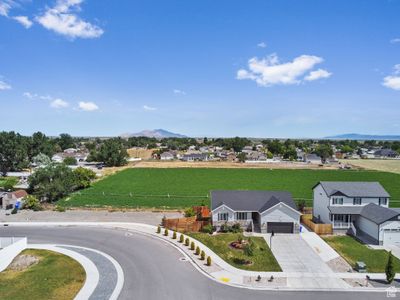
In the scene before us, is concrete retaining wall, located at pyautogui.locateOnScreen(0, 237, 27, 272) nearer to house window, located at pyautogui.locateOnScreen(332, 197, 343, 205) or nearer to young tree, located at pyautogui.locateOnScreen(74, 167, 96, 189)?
young tree, located at pyautogui.locateOnScreen(74, 167, 96, 189)

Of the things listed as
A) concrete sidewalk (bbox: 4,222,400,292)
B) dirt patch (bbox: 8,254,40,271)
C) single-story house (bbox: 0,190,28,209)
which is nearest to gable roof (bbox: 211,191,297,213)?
concrete sidewalk (bbox: 4,222,400,292)

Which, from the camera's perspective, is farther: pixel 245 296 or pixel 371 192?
pixel 371 192

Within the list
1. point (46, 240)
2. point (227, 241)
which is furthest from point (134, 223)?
point (227, 241)

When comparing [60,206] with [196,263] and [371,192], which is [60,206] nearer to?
[196,263]

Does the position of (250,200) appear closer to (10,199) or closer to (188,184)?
(188,184)

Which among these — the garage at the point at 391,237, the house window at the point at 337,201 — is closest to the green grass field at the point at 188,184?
the house window at the point at 337,201
